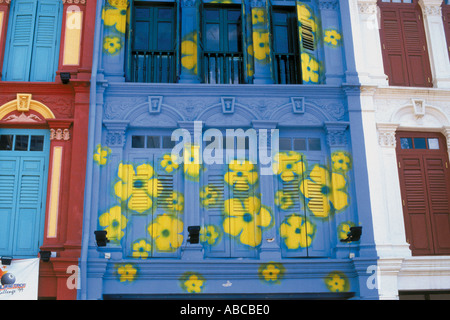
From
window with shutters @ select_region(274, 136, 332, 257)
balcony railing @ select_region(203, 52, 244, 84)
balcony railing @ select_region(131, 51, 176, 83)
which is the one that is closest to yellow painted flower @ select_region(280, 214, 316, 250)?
window with shutters @ select_region(274, 136, 332, 257)

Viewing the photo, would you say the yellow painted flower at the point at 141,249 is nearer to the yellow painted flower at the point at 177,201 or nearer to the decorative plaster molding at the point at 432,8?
the yellow painted flower at the point at 177,201

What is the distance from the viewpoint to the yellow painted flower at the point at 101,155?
9.30 metres

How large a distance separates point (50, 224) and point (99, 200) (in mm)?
810

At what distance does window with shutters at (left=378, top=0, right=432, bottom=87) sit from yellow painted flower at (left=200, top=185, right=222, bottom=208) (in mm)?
3648

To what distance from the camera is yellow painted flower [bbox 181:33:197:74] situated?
32.8ft

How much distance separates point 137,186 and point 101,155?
751 mm

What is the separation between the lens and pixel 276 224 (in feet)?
30.2

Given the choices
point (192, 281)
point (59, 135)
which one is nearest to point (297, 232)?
point (192, 281)

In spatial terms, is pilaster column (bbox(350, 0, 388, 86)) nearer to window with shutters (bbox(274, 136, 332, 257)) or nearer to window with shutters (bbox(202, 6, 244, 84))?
window with shutters (bbox(274, 136, 332, 257))

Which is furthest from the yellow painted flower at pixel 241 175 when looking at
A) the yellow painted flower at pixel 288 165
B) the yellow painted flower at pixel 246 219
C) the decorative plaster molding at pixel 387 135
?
the decorative plaster molding at pixel 387 135

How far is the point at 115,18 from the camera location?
10180 millimetres

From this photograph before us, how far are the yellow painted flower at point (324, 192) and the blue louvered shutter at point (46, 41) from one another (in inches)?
181
